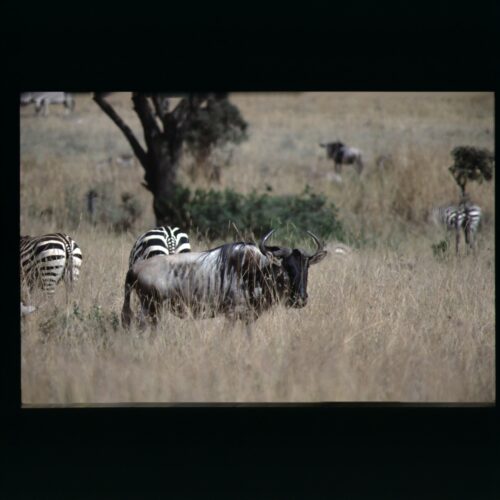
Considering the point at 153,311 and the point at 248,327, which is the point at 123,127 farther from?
the point at 248,327

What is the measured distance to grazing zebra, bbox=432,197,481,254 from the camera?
927 centimetres

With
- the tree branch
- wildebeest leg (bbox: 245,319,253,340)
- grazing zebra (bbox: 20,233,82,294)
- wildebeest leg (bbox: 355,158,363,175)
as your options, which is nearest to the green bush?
the tree branch

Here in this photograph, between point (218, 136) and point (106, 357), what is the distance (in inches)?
432

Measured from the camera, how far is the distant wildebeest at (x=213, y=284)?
21.0ft

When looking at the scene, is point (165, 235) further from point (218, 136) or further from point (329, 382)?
point (218, 136)

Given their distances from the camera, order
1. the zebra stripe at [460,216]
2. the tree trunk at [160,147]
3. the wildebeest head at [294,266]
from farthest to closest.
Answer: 1. the tree trunk at [160,147]
2. the zebra stripe at [460,216]
3. the wildebeest head at [294,266]

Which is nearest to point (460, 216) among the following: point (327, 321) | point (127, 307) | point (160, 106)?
point (327, 321)

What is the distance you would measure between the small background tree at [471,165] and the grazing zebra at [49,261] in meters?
4.87

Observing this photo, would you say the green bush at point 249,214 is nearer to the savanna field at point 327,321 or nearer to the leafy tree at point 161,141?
the leafy tree at point 161,141

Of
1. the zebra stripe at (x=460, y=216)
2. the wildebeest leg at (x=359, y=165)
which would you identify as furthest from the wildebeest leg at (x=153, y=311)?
the wildebeest leg at (x=359, y=165)
